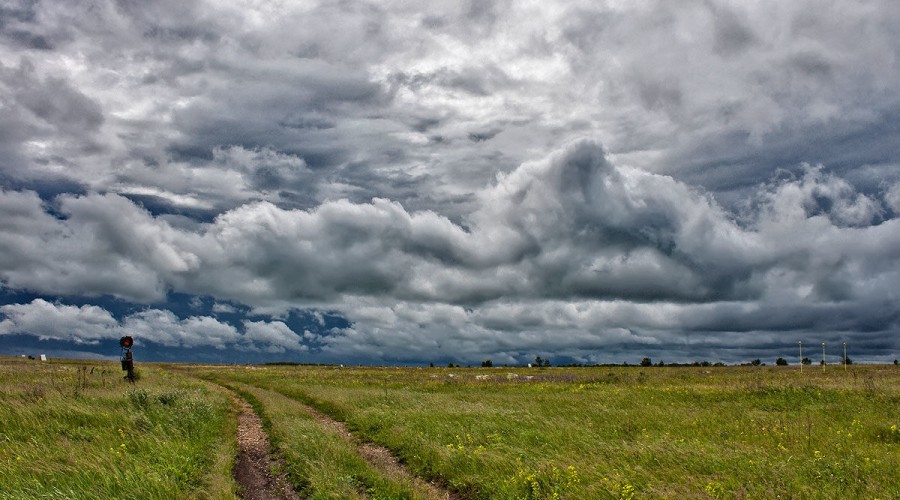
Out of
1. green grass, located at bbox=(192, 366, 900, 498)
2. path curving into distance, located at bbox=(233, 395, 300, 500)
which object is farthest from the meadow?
path curving into distance, located at bbox=(233, 395, 300, 500)

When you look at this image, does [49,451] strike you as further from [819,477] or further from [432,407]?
[819,477]

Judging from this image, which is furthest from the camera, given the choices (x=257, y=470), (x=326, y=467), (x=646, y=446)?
(x=257, y=470)

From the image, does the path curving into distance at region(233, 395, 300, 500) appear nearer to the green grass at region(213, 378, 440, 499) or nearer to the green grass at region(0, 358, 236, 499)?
the green grass at region(213, 378, 440, 499)

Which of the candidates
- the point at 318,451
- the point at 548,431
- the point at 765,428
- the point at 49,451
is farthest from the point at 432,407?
the point at 49,451

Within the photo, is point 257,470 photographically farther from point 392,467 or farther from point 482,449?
point 482,449

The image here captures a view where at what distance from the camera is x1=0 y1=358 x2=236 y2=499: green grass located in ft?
36.8

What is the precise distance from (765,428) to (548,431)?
22.8 feet

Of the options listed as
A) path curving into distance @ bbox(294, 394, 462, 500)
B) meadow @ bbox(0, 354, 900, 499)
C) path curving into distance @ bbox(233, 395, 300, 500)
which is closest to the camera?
meadow @ bbox(0, 354, 900, 499)

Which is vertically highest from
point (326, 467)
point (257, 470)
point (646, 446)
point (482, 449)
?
point (646, 446)

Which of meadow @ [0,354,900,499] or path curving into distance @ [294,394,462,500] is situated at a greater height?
meadow @ [0,354,900,499]

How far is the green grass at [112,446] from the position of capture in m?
11.2

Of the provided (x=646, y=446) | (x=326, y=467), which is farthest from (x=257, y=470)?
(x=646, y=446)

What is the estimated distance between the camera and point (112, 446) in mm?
14766

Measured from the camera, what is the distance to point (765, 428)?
17625mm
